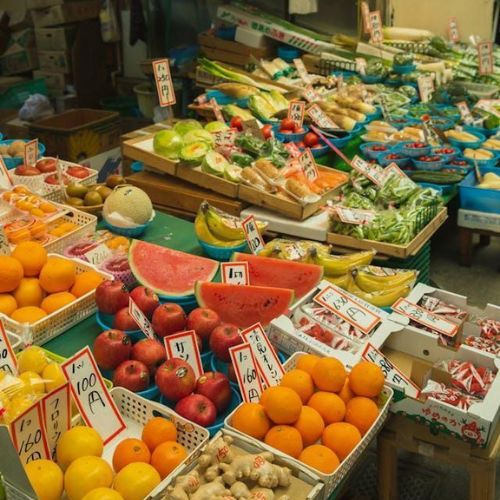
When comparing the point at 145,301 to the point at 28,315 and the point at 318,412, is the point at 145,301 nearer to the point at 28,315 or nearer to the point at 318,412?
the point at 28,315

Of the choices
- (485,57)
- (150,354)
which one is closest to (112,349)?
(150,354)

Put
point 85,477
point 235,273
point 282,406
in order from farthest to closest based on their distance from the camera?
point 235,273, point 282,406, point 85,477

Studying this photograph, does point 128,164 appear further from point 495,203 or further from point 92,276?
point 495,203

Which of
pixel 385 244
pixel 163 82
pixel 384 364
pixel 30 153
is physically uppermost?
pixel 163 82

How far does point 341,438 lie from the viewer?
172 cm

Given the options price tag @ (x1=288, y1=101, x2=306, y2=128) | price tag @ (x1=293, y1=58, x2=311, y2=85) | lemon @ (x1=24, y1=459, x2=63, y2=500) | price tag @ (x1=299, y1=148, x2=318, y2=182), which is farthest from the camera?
price tag @ (x1=293, y1=58, x2=311, y2=85)

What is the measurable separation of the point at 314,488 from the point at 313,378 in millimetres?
379

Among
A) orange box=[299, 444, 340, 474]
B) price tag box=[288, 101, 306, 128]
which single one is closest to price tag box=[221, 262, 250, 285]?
orange box=[299, 444, 340, 474]

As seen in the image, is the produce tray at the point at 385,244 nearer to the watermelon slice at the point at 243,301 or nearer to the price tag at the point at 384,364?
the watermelon slice at the point at 243,301

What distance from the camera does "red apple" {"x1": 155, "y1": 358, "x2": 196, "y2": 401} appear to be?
1807 millimetres

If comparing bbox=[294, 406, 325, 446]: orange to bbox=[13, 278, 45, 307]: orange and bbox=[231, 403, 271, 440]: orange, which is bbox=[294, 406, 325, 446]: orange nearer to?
bbox=[231, 403, 271, 440]: orange

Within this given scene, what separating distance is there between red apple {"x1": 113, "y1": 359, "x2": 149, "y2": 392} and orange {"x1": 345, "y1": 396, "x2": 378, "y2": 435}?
56 centimetres

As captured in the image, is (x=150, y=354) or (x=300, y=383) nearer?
(x=300, y=383)

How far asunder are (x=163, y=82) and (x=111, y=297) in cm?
184
